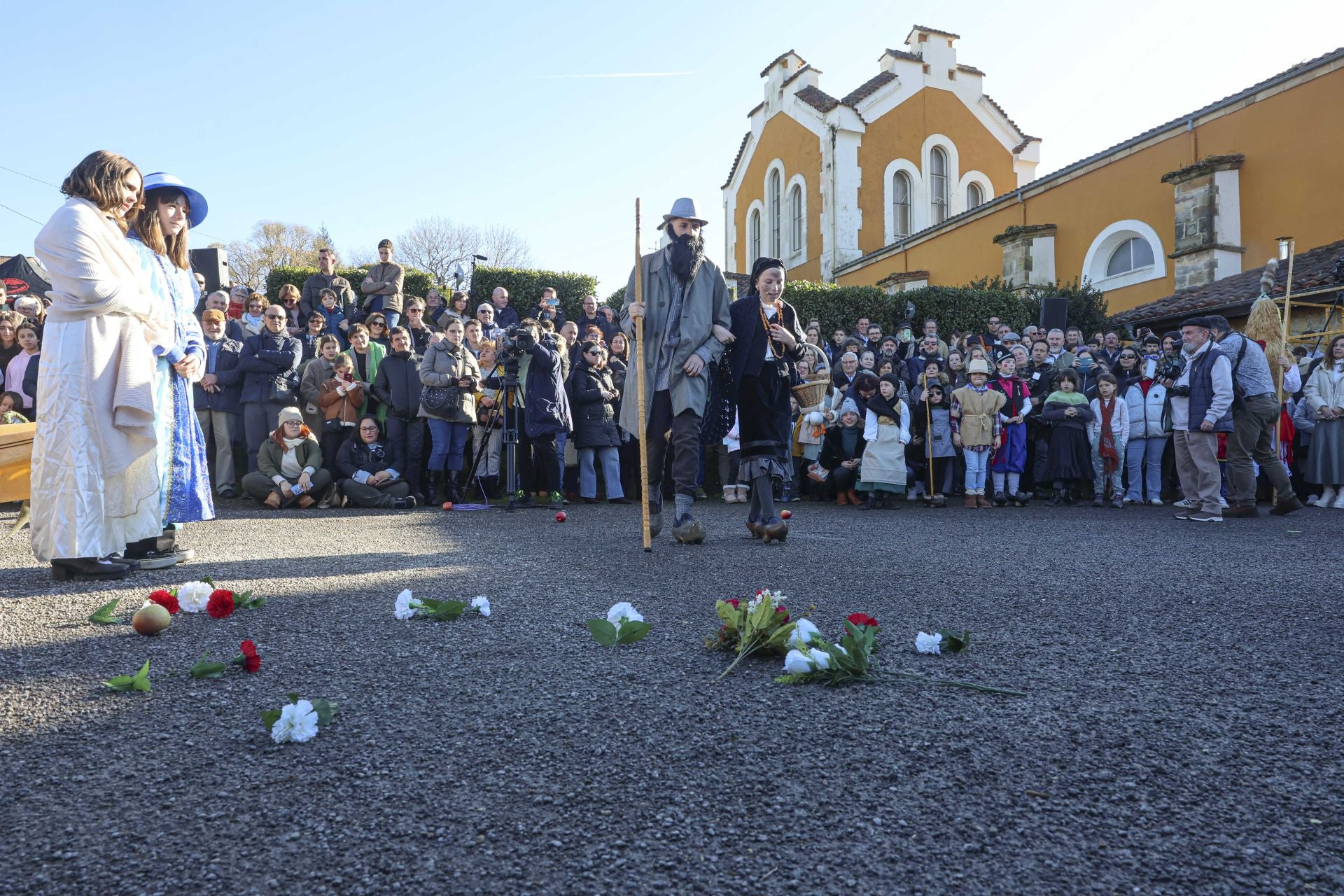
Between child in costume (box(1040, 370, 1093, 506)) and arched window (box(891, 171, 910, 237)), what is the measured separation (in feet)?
76.3

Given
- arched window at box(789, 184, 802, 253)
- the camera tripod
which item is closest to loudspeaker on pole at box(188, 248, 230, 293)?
the camera tripod

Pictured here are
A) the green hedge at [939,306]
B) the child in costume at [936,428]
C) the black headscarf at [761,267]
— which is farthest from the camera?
the green hedge at [939,306]

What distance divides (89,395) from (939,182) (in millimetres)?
33727

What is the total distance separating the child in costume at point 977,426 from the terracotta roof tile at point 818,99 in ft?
79.1

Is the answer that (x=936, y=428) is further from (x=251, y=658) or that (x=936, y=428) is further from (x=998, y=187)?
(x=998, y=187)

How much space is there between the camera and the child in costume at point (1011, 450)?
1124cm

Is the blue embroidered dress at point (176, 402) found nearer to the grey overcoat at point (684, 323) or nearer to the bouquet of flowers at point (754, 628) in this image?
the grey overcoat at point (684, 323)

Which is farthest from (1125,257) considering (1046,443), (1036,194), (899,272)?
(1046,443)

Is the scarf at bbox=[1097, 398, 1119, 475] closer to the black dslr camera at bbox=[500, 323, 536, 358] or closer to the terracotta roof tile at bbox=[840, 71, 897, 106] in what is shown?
the black dslr camera at bbox=[500, 323, 536, 358]

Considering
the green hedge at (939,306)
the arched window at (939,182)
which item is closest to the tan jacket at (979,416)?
the green hedge at (939,306)

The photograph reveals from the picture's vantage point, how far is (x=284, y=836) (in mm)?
1885

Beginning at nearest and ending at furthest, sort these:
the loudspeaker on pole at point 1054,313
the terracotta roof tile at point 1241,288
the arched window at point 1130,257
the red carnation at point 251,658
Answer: the red carnation at point 251,658 → the terracotta roof tile at point 1241,288 → the loudspeaker on pole at point 1054,313 → the arched window at point 1130,257

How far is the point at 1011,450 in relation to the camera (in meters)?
11.3

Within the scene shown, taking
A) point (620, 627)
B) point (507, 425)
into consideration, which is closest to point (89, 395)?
point (620, 627)
